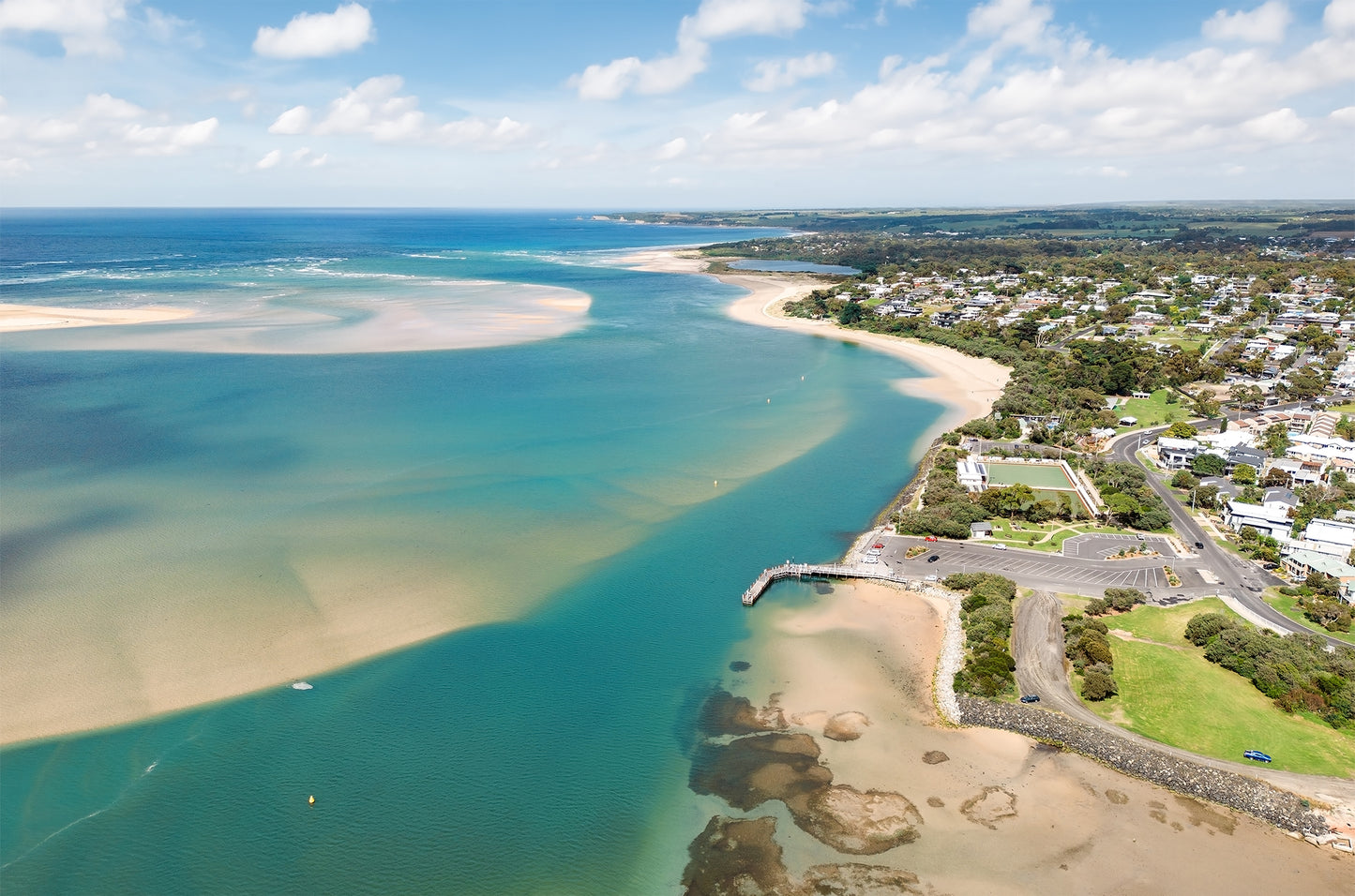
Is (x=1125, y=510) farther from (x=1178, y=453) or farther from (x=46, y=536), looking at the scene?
(x=46, y=536)

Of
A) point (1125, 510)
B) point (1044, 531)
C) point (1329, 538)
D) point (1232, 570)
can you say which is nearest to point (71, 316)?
point (1044, 531)

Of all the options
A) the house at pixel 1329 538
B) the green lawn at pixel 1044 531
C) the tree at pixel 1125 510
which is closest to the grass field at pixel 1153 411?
the tree at pixel 1125 510

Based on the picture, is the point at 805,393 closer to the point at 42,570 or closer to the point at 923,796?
the point at 923,796

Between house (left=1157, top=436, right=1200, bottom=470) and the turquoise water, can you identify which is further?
house (left=1157, top=436, right=1200, bottom=470)

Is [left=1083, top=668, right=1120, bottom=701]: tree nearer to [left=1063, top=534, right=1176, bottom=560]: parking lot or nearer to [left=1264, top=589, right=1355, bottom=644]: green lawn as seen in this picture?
[left=1264, top=589, right=1355, bottom=644]: green lawn

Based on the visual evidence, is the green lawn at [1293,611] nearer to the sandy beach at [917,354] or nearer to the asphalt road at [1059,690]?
the asphalt road at [1059,690]

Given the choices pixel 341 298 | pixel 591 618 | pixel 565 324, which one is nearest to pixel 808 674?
pixel 591 618

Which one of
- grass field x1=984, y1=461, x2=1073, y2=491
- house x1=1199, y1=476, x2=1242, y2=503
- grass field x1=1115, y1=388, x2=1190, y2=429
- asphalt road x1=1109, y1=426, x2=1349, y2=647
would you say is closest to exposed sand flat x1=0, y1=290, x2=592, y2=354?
grass field x1=984, y1=461, x2=1073, y2=491
